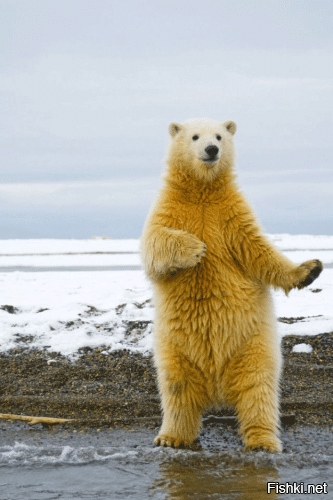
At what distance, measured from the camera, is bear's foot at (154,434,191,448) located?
4.19 meters

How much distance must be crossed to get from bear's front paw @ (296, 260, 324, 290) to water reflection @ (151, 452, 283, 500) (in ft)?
4.32

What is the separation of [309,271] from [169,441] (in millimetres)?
1658

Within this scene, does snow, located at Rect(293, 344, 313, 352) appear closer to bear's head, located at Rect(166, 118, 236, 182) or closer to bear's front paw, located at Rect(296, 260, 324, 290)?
bear's front paw, located at Rect(296, 260, 324, 290)

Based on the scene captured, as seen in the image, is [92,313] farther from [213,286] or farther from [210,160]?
[210,160]

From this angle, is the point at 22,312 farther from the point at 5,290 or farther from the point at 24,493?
the point at 24,493

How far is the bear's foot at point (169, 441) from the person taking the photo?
419 centimetres

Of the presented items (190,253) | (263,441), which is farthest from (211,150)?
(263,441)

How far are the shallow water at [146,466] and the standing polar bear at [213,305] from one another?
0.67 feet

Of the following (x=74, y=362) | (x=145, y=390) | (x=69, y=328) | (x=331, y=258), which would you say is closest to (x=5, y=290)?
(x=69, y=328)

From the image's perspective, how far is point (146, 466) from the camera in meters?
3.82

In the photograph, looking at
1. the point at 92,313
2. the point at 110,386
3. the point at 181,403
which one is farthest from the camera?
the point at 92,313

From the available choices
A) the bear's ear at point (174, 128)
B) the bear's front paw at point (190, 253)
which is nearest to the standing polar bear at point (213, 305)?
the bear's front paw at point (190, 253)

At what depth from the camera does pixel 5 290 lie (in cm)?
976

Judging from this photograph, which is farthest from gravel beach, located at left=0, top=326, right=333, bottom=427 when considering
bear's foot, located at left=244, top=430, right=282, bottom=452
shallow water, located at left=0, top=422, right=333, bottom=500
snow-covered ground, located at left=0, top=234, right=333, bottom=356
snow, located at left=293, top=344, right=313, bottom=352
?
bear's foot, located at left=244, top=430, right=282, bottom=452
